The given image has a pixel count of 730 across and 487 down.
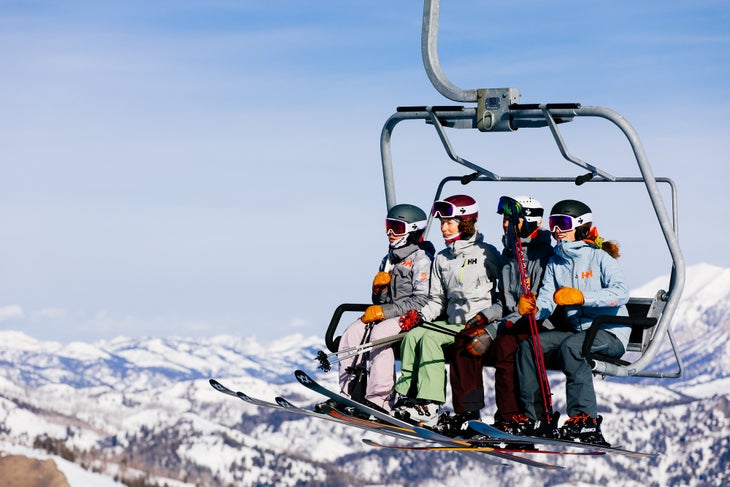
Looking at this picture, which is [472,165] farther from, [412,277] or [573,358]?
[573,358]

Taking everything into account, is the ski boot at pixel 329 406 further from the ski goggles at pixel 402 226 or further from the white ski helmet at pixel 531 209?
the white ski helmet at pixel 531 209

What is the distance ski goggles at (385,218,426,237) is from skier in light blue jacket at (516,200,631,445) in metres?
1.72

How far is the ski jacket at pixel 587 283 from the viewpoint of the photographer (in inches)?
440

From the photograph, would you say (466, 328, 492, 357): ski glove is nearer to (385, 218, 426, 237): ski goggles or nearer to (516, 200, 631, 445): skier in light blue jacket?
(516, 200, 631, 445): skier in light blue jacket

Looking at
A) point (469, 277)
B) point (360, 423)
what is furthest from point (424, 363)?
point (469, 277)

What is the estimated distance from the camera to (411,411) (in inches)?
472

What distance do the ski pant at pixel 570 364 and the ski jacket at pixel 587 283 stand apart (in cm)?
16

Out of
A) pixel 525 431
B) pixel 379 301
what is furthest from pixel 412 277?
pixel 525 431

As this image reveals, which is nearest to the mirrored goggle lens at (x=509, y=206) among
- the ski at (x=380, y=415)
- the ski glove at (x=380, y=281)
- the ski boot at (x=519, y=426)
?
the ski glove at (x=380, y=281)

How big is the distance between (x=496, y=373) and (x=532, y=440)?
840 mm

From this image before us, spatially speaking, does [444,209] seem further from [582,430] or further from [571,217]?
[582,430]

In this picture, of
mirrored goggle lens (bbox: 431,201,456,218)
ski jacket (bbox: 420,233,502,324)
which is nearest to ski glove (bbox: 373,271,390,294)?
ski jacket (bbox: 420,233,502,324)

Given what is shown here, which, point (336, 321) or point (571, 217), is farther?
point (336, 321)

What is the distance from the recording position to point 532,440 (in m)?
11.0
